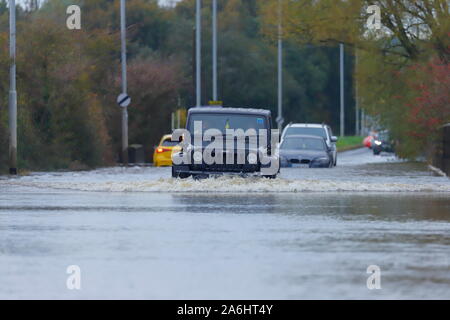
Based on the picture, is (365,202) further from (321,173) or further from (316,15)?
(316,15)

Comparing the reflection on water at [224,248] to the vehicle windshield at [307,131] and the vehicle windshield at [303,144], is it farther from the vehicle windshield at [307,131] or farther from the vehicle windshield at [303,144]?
the vehicle windshield at [307,131]

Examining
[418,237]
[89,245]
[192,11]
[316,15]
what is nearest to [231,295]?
[89,245]

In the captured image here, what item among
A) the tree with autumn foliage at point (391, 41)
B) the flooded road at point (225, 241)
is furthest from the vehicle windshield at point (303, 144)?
the flooded road at point (225, 241)

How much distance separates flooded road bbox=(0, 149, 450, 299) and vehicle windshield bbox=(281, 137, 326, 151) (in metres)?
15.3

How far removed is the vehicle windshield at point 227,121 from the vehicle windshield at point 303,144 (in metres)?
12.4

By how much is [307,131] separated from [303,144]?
142 inches

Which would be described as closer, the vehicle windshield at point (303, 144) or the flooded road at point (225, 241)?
the flooded road at point (225, 241)

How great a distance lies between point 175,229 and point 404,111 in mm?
36558

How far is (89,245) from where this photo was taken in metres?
16.1

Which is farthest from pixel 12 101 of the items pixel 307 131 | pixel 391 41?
pixel 391 41

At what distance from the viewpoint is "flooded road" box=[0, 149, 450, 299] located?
485 inches

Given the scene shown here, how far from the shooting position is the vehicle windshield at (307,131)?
48562mm

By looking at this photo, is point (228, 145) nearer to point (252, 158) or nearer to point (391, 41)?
point (252, 158)

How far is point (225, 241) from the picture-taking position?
16.5 meters
